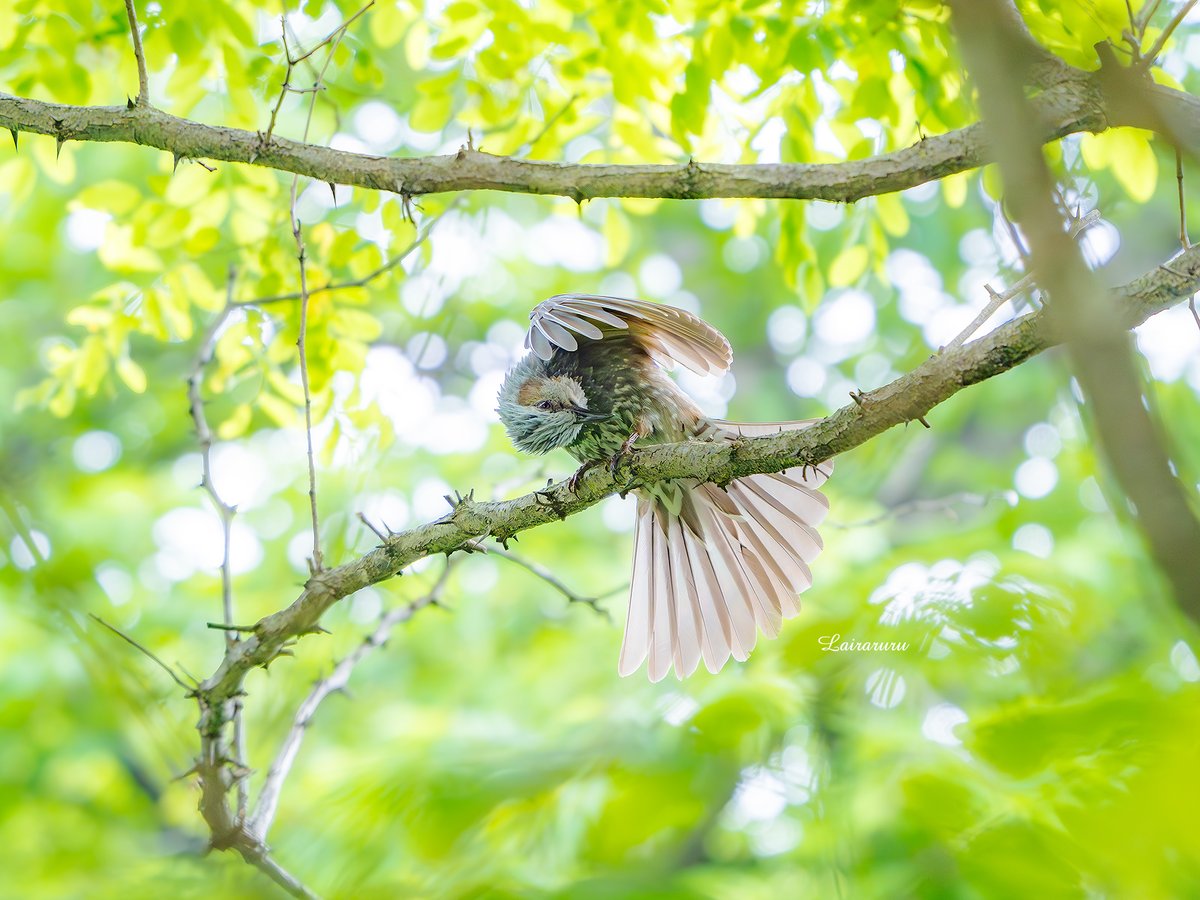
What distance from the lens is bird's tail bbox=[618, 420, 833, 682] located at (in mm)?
3352

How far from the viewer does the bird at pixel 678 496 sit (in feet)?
10.8

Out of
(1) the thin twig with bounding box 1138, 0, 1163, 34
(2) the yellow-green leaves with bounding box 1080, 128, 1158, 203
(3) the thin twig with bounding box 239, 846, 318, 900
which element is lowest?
(3) the thin twig with bounding box 239, 846, 318, 900

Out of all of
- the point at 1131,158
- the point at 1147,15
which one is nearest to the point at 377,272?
the point at 1147,15

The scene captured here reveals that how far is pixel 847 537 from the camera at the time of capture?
533 centimetres

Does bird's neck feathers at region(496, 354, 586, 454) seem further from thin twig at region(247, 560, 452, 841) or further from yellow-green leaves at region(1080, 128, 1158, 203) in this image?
yellow-green leaves at region(1080, 128, 1158, 203)

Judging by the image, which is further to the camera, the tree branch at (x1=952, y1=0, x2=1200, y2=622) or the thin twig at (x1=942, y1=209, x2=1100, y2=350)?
the thin twig at (x1=942, y1=209, x2=1100, y2=350)

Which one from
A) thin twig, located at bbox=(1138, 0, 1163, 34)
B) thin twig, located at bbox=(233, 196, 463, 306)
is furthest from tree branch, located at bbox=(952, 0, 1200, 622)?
thin twig, located at bbox=(233, 196, 463, 306)

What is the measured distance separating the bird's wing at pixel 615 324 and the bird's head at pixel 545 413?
296 millimetres

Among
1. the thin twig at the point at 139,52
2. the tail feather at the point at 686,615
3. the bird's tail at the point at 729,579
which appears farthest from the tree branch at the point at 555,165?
the tail feather at the point at 686,615

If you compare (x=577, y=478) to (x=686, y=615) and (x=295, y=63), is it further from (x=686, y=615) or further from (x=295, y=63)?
(x=295, y=63)

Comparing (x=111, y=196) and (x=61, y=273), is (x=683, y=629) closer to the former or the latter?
(x=111, y=196)

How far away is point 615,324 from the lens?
2812mm

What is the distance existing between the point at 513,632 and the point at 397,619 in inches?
150

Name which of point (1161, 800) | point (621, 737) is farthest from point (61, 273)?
point (1161, 800)
